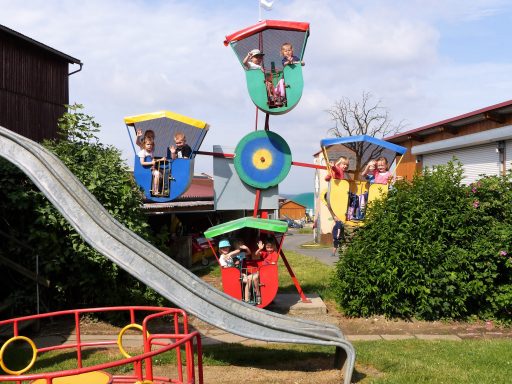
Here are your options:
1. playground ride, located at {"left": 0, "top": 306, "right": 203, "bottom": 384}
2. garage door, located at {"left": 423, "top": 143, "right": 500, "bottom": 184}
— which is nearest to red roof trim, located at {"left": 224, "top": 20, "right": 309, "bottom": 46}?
playground ride, located at {"left": 0, "top": 306, "right": 203, "bottom": 384}

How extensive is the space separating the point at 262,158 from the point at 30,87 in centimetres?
1463

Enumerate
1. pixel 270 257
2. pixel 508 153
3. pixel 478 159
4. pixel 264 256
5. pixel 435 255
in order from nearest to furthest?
pixel 435 255, pixel 270 257, pixel 264 256, pixel 508 153, pixel 478 159

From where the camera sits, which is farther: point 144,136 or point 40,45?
point 40,45

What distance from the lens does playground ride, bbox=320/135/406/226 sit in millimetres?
9125

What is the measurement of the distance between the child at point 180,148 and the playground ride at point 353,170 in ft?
7.51

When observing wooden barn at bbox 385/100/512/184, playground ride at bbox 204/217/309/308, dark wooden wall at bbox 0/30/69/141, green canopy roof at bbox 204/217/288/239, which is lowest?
playground ride at bbox 204/217/309/308

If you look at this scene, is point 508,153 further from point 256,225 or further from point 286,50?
point 256,225

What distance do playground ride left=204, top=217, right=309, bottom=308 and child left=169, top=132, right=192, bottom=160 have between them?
135 cm

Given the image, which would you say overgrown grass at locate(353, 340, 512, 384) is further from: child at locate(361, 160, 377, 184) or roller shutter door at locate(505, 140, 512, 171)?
roller shutter door at locate(505, 140, 512, 171)

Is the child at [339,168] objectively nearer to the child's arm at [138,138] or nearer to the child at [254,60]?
the child at [254,60]

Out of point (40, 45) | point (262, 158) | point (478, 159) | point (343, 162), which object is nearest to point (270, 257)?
point (262, 158)

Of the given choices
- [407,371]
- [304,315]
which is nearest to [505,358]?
[407,371]

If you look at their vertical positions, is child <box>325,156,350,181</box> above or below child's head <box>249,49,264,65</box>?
below

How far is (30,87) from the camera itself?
67.6 feet
